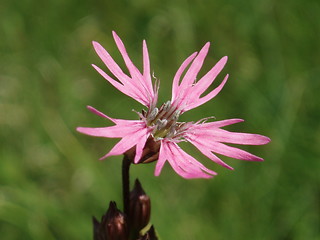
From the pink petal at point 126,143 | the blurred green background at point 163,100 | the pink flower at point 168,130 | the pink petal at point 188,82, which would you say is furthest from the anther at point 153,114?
the blurred green background at point 163,100

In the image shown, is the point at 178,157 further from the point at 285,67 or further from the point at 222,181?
the point at 285,67

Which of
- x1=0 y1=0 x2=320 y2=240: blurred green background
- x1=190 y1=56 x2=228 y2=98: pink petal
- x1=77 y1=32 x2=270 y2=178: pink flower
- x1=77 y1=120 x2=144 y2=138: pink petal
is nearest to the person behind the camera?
x1=77 y1=120 x2=144 y2=138: pink petal

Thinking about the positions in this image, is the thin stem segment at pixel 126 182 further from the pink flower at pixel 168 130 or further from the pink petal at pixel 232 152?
the pink petal at pixel 232 152

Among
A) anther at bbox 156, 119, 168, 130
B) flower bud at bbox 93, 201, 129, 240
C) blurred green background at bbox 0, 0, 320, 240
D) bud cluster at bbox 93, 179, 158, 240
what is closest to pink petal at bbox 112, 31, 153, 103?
anther at bbox 156, 119, 168, 130

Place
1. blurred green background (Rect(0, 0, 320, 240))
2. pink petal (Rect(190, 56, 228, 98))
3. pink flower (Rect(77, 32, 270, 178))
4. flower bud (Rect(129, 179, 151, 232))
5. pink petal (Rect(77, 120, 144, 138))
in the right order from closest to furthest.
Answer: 1. pink petal (Rect(77, 120, 144, 138))
2. pink flower (Rect(77, 32, 270, 178))
3. flower bud (Rect(129, 179, 151, 232))
4. pink petal (Rect(190, 56, 228, 98))
5. blurred green background (Rect(0, 0, 320, 240))

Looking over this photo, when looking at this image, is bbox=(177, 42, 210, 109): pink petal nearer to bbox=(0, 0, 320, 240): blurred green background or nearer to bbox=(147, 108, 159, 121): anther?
bbox=(147, 108, 159, 121): anther

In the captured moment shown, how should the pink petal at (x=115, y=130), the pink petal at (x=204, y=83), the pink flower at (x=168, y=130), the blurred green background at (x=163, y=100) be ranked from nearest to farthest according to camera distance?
the pink petal at (x=115, y=130) < the pink flower at (x=168, y=130) < the pink petal at (x=204, y=83) < the blurred green background at (x=163, y=100)
